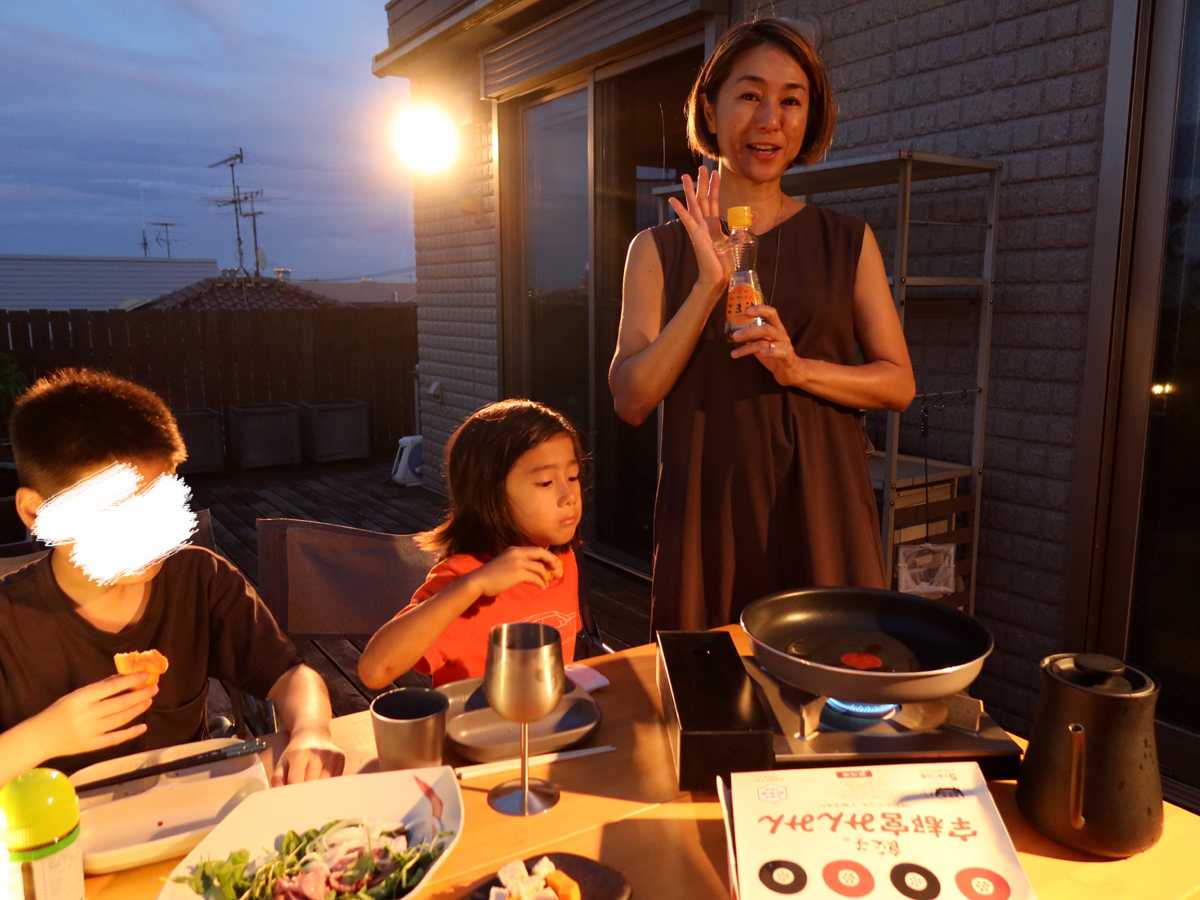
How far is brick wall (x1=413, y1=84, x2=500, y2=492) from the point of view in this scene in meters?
6.07

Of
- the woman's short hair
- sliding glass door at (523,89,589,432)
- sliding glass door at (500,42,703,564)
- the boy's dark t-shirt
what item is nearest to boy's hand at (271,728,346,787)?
the boy's dark t-shirt

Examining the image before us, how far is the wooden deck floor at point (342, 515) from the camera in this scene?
3.85 meters

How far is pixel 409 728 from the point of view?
1037 millimetres

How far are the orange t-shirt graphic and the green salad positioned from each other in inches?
24.7

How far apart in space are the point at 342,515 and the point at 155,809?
5716mm

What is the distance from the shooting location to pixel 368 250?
6919cm

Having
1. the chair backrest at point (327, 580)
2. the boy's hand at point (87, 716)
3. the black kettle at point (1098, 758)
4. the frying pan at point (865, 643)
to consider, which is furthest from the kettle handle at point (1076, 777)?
the chair backrest at point (327, 580)

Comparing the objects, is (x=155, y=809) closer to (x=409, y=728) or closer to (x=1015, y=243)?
(x=409, y=728)

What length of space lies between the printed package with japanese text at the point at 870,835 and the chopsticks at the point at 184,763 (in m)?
0.66

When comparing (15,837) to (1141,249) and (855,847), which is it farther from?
(1141,249)

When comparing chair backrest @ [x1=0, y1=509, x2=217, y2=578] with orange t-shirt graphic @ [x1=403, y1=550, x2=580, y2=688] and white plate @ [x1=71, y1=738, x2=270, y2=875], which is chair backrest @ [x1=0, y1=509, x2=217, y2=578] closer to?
orange t-shirt graphic @ [x1=403, y1=550, x2=580, y2=688]

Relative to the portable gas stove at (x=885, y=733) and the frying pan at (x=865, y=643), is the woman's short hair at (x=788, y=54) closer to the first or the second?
the frying pan at (x=865, y=643)

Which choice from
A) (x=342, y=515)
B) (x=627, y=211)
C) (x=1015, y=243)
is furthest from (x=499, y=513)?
(x=342, y=515)

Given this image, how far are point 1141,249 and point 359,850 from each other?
2.84 meters
